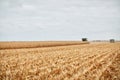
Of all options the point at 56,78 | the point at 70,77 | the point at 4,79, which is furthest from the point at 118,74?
the point at 4,79

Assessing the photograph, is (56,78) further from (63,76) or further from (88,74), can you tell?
(88,74)

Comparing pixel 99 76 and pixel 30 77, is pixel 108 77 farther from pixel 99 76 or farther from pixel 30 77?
pixel 30 77

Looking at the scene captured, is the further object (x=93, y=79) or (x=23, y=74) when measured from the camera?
(x=23, y=74)

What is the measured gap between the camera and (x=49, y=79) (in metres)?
8.57

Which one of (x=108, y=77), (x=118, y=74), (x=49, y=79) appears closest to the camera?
(x=49, y=79)

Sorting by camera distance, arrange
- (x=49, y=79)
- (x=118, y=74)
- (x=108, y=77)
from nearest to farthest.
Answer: (x=49, y=79)
(x=108, y=77)
(x=118, y=74)

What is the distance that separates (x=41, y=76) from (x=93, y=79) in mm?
2502

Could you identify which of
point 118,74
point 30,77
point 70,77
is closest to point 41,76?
point 30,77

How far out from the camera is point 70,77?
9.03 metres

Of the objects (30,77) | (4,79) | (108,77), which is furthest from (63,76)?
(4,79)

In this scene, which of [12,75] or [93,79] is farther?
[12,75]

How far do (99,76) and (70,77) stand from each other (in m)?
1.45

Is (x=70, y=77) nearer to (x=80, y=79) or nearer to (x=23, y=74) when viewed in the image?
(x=80, y=79)

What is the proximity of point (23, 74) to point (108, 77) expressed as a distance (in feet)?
14.1
